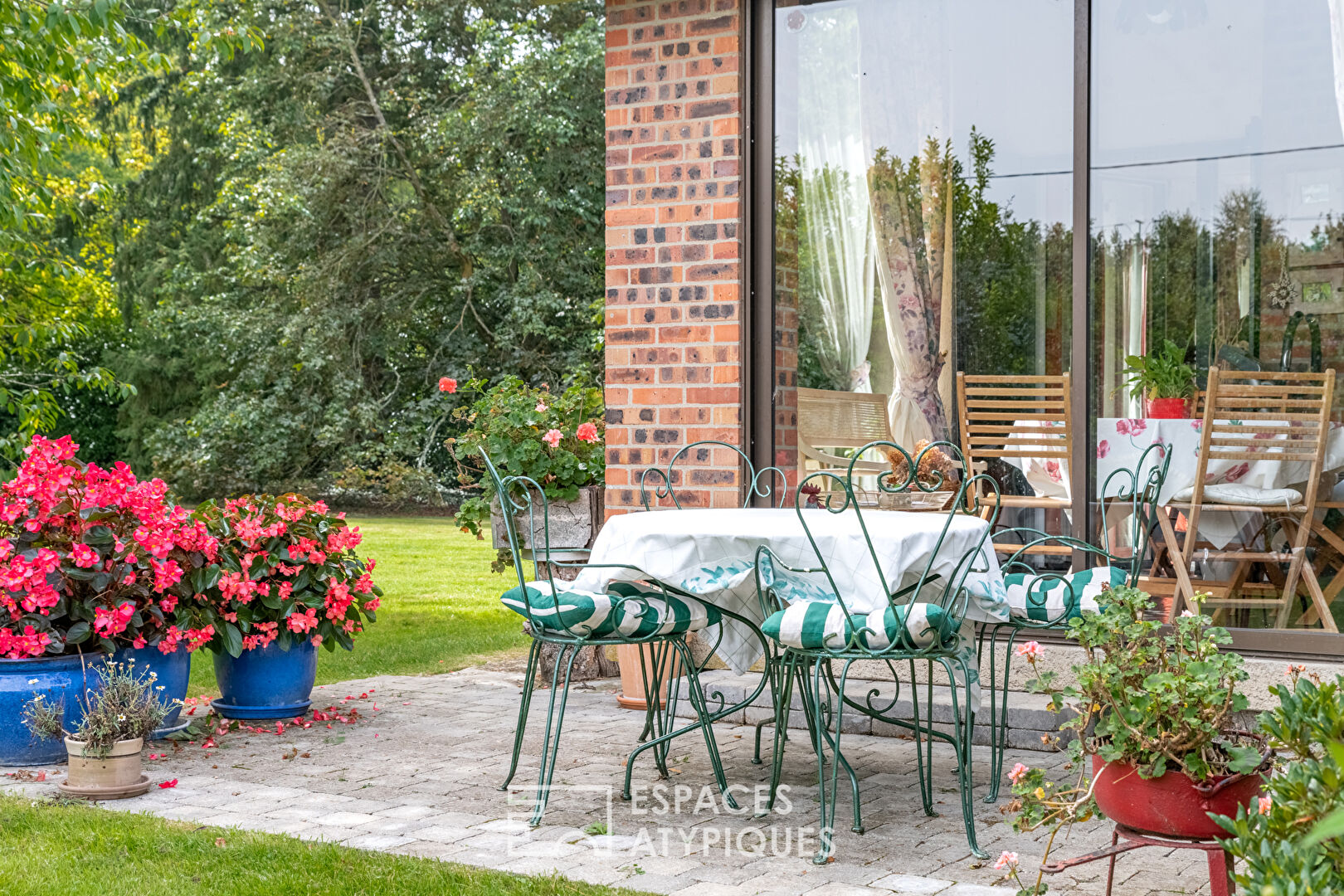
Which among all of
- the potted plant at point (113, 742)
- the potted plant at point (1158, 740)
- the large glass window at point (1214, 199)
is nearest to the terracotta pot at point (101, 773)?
the potted plant at point (113, 742)

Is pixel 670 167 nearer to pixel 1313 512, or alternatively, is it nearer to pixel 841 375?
pixel 841 375

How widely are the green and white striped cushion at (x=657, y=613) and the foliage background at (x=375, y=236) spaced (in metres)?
11.7

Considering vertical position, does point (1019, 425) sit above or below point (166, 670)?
above

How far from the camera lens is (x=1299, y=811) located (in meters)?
1.63

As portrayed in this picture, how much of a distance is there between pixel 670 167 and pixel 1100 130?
1690mm

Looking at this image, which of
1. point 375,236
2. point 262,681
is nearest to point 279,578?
point 262,681

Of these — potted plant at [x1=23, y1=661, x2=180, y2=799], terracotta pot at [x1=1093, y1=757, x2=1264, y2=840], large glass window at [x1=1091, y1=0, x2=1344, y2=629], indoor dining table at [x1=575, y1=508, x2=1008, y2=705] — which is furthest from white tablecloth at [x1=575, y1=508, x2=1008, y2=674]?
large glass window at [x1=1091, y1=0, x2=1344, y2=629]

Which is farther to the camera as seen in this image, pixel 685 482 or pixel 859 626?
pixel 685 482

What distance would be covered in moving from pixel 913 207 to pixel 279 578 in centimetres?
330

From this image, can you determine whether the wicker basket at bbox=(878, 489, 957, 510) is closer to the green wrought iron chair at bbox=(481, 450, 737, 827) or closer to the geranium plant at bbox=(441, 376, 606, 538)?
the green wrought iron chair at bbox=(481, 450, 737, 827)

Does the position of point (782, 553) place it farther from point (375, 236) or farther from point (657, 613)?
point (375, 236)

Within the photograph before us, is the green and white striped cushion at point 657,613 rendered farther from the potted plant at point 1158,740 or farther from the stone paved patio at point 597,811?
the potted plant at point 1158,740

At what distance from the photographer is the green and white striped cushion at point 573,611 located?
317cm

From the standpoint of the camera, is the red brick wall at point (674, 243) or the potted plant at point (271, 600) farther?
the red brick wall at point (674, 243)
